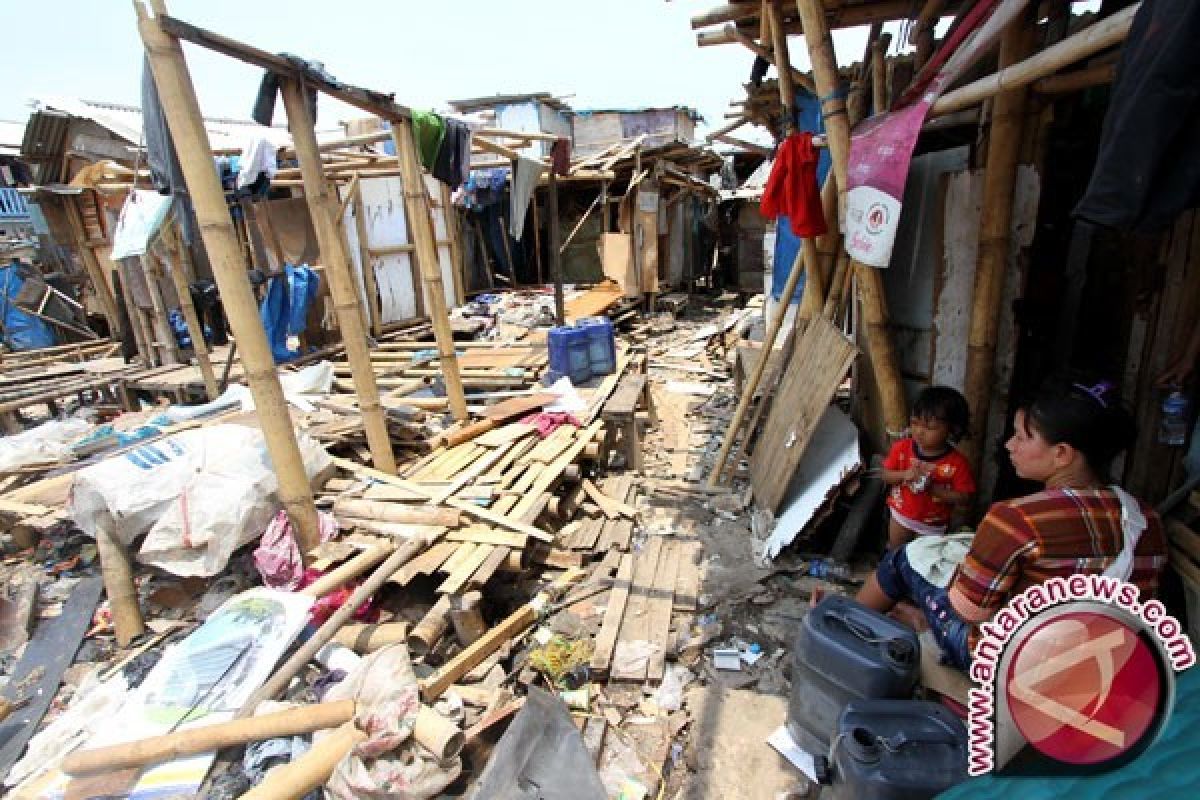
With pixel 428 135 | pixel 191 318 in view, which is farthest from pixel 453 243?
pixel 428 135

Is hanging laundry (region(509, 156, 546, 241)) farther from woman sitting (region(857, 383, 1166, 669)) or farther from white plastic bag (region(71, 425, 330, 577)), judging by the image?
woman sitting (region(857, 383, 1166, 669))

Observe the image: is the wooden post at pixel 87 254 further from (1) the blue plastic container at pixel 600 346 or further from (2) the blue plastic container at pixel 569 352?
(1) the blue plastic container at pixel 600 346

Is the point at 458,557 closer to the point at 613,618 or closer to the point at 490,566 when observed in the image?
the point at 490,566

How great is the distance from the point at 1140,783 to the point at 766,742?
2153 millimetres

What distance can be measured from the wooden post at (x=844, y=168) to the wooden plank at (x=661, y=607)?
1961 mm

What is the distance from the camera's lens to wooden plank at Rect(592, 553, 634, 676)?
3432mm

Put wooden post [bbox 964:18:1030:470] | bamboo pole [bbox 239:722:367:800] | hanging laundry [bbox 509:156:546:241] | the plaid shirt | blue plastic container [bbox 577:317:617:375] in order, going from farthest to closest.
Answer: hanging laundry [bbox 509:156:546:241]
blue plastic container [bbox 577:317:617:375]
wooden post [bbox 964:18:1030:470]
bamboo pole [bbox 239:722:367:800]
the plaid shirt

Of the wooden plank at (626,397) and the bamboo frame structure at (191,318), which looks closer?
the wooden plank at (626,397)

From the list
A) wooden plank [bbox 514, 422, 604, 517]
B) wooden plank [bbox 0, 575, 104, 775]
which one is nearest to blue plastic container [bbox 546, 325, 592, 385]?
wooden plank [bbox 514, 422, 604, 517]

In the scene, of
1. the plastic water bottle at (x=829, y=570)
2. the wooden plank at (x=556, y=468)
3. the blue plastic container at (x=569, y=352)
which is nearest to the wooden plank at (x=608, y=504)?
the wooden plank at (x=556, y=468)

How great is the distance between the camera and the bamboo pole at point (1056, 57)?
6.00ft

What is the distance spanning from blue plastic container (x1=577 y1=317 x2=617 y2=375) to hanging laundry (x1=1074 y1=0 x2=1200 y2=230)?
6.24 m

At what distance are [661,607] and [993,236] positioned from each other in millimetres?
3182

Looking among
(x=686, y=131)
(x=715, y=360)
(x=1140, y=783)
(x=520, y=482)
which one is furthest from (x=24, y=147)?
(x=686, y=131)
